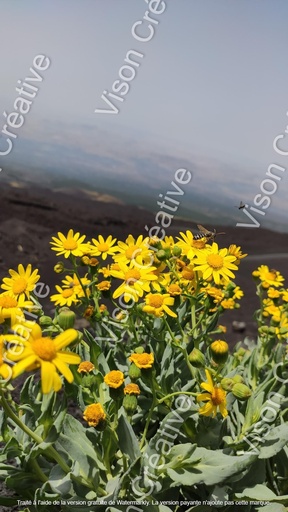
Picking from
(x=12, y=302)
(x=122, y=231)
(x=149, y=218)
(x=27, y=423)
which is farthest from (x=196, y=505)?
(x=149, y=218)

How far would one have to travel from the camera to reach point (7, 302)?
5.44ft

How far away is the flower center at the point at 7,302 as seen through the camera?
164 cm

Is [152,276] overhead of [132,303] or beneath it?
overhead

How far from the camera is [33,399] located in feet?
5.22

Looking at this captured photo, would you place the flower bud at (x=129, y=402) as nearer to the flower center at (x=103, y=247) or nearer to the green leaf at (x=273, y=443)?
the green leaf at (x=273, y=443)

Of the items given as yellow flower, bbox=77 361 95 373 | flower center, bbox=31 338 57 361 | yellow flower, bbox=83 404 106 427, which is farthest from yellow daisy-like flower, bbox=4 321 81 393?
yellow flower, bbox=77 361 95 373

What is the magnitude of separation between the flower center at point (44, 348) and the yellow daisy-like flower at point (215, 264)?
71 cm

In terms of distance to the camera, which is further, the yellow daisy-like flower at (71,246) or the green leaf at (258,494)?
the yellow daisy-like flower at (71,246)

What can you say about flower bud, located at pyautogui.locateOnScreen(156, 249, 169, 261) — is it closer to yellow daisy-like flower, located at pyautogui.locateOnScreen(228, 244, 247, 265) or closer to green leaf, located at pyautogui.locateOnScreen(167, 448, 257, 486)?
yellow daisy-like flower, located at pyautogui.locateOnScreen(228, 244, 247, 265)

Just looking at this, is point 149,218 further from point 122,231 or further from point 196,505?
point 196,505

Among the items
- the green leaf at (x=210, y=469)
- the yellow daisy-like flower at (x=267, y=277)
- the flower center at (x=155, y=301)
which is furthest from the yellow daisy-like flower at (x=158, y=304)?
the yellow daisy-like flower at (x=267, y=277)

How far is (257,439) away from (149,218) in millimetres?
6599

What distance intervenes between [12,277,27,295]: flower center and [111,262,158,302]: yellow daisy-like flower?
30cm

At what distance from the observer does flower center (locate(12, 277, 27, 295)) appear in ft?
5.81
